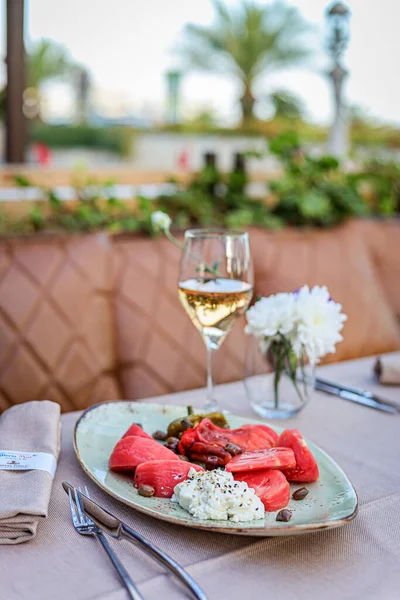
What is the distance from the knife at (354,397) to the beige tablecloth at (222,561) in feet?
1.05

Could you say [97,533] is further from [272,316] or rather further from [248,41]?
[248,41]

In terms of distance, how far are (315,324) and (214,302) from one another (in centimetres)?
15

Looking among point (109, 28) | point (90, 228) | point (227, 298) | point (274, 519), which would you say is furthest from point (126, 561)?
point (109, 28)

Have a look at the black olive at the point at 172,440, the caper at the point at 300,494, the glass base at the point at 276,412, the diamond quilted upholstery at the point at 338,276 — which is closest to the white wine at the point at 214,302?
the glass base at the point at 276,412

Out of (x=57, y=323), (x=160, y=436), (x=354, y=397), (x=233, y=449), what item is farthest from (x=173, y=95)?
(x=233, y=449)

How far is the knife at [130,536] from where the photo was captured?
614mm

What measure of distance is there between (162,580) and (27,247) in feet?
4.31

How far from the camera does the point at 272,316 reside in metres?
1.06

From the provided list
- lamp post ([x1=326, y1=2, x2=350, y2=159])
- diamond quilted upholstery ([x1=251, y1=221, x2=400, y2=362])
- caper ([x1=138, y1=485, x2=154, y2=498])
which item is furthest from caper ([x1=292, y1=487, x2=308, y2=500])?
lamp post ([x1=326, y1=2, x2=350, y2=159])

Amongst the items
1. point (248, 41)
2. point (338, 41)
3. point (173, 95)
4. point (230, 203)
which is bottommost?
point (230, 203)

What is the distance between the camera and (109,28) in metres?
12.9

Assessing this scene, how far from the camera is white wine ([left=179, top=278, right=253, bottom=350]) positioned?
1.04 metres

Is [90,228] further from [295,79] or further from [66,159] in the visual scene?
[66,159]

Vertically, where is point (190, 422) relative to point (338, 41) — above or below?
below
